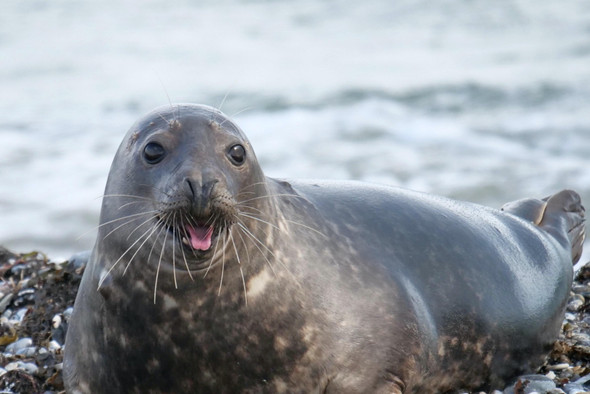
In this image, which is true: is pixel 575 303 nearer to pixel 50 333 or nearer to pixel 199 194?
pixel 50 333

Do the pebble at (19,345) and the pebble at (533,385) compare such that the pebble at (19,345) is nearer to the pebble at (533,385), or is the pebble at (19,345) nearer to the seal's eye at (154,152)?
the seal's eye at (154,152)

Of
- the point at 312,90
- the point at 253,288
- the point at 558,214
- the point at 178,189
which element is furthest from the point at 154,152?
the point at 312,90

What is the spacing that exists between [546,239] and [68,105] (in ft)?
35.8

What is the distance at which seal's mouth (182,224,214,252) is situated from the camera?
131 inches

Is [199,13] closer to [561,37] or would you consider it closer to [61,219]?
[561,37]

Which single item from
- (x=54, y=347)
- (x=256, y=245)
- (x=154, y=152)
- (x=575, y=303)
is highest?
(x=154, y=152)

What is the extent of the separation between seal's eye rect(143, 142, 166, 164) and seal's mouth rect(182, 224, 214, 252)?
1.03ft

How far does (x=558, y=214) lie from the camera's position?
588 centimetres

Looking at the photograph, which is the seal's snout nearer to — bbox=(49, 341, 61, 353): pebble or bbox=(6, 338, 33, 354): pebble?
bbox=(49, 341, 61, 353): pebble

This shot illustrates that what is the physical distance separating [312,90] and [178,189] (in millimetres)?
11872

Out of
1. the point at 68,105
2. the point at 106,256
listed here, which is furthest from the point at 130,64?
the point at 106,256

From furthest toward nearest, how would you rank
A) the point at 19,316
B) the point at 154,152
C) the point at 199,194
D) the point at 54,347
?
the point at 19,316, the point at 54,347, the point at 154,152, the point at 199,194

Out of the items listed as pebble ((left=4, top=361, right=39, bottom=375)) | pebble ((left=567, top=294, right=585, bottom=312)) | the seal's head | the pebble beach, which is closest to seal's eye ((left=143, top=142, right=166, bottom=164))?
the seal's head

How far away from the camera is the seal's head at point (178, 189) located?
3.28m
